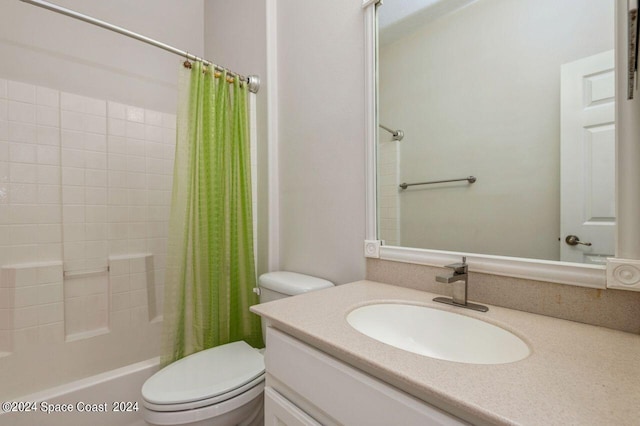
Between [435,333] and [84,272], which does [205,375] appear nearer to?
[435,333]

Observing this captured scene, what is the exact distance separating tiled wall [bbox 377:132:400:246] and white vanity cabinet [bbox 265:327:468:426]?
589mm

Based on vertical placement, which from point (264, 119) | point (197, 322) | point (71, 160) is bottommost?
point (197, 322)

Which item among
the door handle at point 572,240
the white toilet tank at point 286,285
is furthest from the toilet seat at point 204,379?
the door handle at point 572,240

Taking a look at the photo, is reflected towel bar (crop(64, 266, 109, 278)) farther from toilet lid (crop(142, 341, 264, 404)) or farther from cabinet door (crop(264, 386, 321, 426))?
cabinet door (crop(264, 386, 321, 426))

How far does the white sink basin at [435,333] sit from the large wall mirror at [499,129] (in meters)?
0.24

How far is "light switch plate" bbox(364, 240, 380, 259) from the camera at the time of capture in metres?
1.12

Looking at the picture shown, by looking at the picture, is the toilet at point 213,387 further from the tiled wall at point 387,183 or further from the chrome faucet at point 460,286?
the chrome faucet at point 460,286

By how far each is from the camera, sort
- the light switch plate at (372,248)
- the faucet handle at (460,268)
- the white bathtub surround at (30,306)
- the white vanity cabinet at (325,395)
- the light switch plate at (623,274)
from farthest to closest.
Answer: the white bathtub surround at (30,306), the light switch plate at (372,248), the faucet handle at (460,268), the light switch plate at (623,274), the white vanity cabinet at (325,395)

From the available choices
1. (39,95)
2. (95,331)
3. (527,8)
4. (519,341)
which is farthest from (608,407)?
(39,95)

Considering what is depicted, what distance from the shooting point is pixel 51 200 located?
1.59m

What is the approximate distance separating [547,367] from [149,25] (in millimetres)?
2621

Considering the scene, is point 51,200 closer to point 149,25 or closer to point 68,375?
point 68,375

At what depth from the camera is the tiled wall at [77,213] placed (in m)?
1.49

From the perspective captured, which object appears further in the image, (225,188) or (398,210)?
(225,188)
